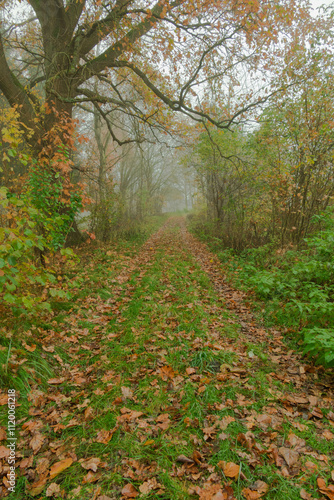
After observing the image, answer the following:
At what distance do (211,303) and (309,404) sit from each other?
2.52 metres

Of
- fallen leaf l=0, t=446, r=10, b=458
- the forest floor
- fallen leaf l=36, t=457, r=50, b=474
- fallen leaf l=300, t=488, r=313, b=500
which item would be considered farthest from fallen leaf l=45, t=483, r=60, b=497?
fallen leaf l=300, t=488, r=313, b=500

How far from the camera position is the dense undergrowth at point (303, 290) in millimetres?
3234

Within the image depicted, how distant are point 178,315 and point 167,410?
190cm

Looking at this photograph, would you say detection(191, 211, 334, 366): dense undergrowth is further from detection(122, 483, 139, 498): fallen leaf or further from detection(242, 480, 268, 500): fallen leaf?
detection(122, 483, 139, 498): fallen leaf

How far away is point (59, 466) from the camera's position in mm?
2053

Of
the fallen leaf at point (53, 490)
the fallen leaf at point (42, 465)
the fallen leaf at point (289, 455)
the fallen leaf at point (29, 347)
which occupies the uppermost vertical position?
the fallen leaf at point (29, 347)

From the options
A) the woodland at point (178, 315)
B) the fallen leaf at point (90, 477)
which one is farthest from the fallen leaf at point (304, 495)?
the fallen leaf at point (90, 477)

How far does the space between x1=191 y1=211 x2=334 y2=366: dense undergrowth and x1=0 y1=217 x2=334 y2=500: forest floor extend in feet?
1.19

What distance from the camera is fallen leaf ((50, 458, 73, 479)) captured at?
6.56 feet

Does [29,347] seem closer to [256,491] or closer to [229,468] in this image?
[229,468]

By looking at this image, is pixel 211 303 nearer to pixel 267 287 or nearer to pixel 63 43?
pixel 267 287

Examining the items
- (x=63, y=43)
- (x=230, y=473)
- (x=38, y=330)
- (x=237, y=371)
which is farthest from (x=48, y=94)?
(x=230, y=473)

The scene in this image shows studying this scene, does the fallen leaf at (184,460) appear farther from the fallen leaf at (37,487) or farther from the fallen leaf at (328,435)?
the fallen leaf at (328,435)

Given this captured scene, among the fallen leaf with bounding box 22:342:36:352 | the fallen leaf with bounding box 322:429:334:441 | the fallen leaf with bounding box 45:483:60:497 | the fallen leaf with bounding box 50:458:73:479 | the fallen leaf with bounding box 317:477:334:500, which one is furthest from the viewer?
the fallen leaf with bounding box 22:342:36:352
